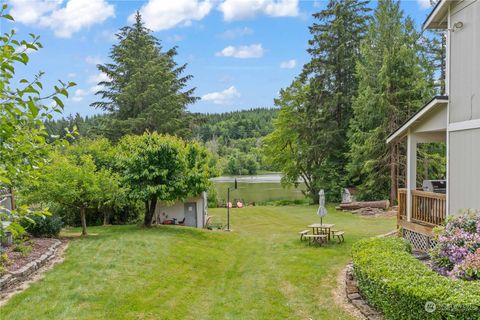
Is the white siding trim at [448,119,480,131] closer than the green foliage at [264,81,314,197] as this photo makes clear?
Yes

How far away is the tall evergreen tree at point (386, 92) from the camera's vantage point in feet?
89.0

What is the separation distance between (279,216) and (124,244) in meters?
15.1

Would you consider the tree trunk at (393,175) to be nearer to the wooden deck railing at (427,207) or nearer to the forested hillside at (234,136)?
the wooden deck railing at (427,207)

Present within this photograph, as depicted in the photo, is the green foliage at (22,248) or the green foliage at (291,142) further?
the green foliage at (291,142)

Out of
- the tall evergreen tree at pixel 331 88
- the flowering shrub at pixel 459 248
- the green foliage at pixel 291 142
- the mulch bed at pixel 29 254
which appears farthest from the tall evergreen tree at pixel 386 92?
the mulch bed at pixel 29 254

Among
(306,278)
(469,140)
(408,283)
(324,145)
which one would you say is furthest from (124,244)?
(324,145)

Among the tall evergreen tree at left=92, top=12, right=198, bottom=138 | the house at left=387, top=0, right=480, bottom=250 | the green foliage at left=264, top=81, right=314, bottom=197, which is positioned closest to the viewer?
the house at left=387, top=0, right=480, bottom=250

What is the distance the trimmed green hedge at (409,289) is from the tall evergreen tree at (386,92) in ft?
64.4

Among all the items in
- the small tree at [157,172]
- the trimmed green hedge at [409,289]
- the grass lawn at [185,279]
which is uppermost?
the small tree at [157,172]

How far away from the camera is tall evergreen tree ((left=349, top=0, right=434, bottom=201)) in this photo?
89.0 feet

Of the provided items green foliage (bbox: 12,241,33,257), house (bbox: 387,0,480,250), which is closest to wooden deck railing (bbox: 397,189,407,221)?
house (bbox: 387,0,480,250)

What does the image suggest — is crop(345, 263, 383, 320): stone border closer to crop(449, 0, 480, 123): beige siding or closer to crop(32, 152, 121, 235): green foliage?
crop(449, 0, 480, 123): beige siding

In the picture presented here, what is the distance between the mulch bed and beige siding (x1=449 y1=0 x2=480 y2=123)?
11.6 m

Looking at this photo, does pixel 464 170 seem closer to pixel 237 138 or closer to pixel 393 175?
pixel 393 175
